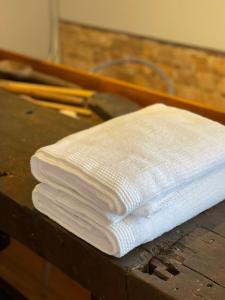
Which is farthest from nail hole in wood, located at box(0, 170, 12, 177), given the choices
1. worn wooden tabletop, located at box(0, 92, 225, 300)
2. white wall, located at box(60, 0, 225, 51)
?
white wall, located at box(60, 0, 225, 51)

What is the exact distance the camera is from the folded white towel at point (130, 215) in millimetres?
645

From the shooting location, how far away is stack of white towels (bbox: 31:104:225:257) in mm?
644

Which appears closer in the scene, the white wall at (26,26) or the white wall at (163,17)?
the white wall at (163,17)

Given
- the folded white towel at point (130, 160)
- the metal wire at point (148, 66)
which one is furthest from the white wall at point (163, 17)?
the folded white towel at point (130, 160)

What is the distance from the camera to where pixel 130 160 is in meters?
0.69

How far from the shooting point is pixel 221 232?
2.35ft

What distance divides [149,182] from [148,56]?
157 cm

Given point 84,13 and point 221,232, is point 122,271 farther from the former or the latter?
point 84,13

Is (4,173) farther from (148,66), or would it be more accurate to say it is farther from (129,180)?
(148,66)

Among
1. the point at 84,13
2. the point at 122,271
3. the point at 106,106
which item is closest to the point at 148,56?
the point at 84,13

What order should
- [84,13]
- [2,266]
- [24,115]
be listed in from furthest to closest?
[84,13] < [2,266] < [24,115]

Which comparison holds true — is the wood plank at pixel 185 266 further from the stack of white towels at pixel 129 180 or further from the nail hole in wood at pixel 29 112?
the nail hole in wood at pixel 29 112

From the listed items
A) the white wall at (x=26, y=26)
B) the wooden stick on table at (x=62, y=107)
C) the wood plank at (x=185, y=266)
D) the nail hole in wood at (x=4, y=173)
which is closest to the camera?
the wood plank at (x=185, y=266)

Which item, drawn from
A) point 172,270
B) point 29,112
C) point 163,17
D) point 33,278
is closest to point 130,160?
point 172,270
